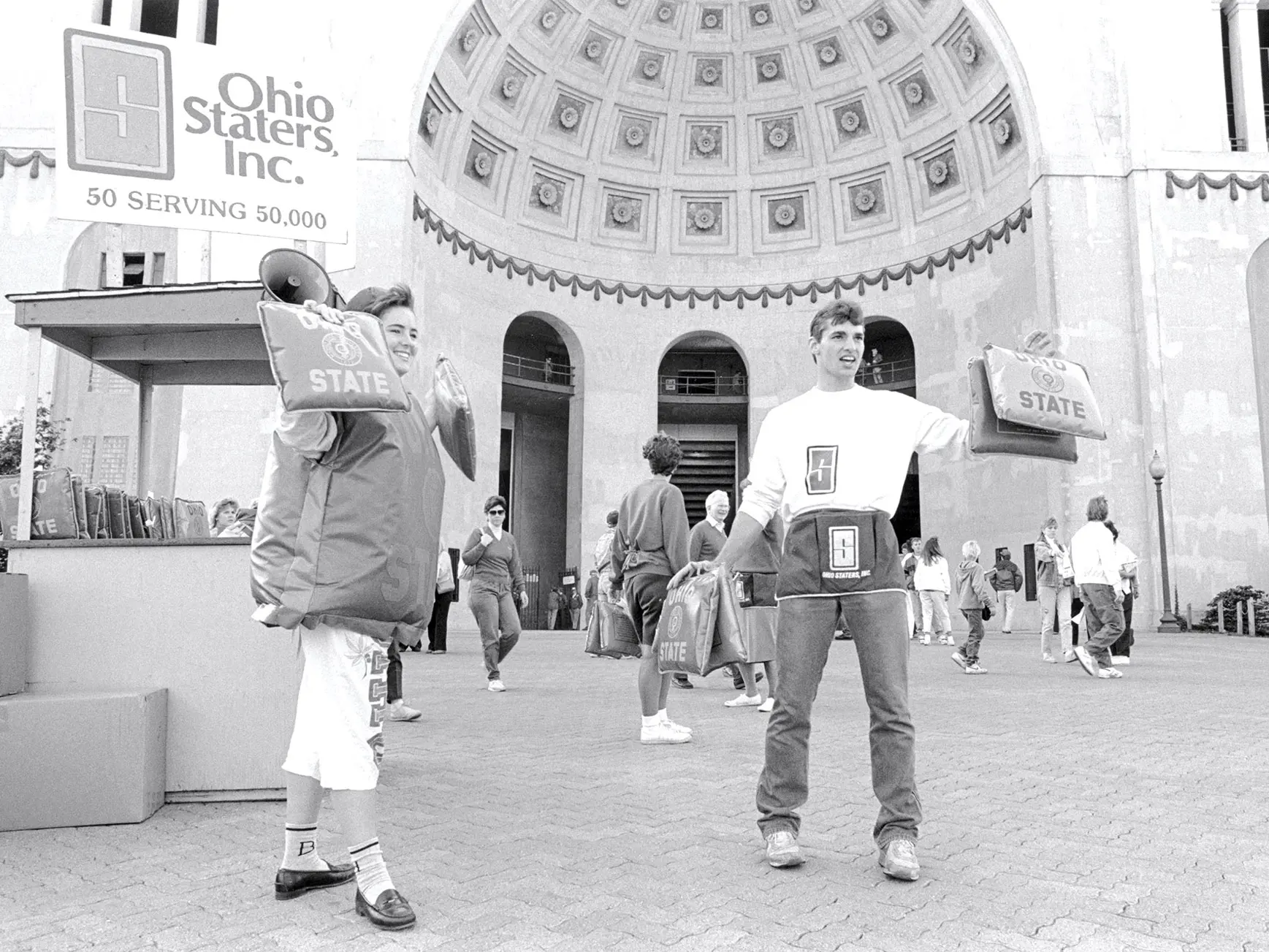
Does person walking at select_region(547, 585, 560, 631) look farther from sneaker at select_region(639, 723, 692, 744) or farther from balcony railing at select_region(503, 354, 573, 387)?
sneaker at select_region(639, 723, 692, 744)

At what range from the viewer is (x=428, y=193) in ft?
69.4

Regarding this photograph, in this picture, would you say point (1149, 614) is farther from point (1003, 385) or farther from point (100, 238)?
point (100, 238)

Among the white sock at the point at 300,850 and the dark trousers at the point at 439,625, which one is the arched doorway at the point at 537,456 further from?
the white sock at the point at 300,850

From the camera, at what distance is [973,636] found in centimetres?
1030

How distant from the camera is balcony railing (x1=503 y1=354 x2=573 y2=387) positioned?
86.2 ft

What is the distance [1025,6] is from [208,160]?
1887 cm

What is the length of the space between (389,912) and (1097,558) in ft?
27.3

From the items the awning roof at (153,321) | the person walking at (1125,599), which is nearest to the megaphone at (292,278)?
the awning roof at (153,321)

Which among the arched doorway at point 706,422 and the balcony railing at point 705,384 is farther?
the arched doorway at point 706,422

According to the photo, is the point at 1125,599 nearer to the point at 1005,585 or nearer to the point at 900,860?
the point at 1005,585

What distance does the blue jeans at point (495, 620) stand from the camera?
28.0 ft

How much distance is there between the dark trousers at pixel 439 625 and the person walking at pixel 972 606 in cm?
624

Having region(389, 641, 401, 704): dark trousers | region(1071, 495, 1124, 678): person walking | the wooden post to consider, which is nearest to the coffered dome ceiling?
region(1071, 495, 1124, 678): person walking

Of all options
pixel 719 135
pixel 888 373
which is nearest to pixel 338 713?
pixel 719 135
